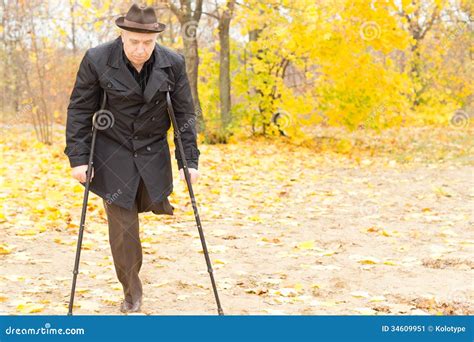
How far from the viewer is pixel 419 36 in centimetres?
3070

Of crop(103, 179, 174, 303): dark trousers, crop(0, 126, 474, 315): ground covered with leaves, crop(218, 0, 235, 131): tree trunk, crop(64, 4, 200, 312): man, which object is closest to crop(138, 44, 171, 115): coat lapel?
crop(64, 4, 200, 312): man

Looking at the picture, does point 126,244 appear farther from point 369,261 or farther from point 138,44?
point 369,261

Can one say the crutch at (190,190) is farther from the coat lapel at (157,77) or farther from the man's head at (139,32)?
the man's head at (139,32)

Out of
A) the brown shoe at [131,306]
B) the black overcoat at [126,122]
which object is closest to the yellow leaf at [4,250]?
the brown shoe at [131,306]

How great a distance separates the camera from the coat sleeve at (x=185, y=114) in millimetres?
4430

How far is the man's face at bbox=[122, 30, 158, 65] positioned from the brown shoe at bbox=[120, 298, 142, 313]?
1.62 metres

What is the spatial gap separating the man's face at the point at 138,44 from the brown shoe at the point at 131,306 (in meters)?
1.62

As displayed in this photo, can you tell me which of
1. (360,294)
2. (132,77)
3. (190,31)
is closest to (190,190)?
(132,77)

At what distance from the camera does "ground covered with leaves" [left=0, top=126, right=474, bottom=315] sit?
4988 millimetres

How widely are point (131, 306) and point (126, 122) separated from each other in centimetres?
123

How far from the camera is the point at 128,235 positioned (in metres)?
4.48

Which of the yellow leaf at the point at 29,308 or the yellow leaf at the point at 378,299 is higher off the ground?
the yellow leaf at the point at 29,308

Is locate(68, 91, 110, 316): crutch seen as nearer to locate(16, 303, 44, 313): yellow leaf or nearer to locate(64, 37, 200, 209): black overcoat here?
locate(64, 37, 200, 209): black overcoat

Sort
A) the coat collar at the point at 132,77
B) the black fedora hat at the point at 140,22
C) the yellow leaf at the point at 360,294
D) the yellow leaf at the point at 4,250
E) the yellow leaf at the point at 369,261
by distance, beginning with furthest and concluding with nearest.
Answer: the yellow leaf at the point at 4,250
the yellow leaf at the point at 369,261
the yellow leaf at the point at 360,294
the coat collar at the point at 132,77
the black fedora hat at the point at 140,22
